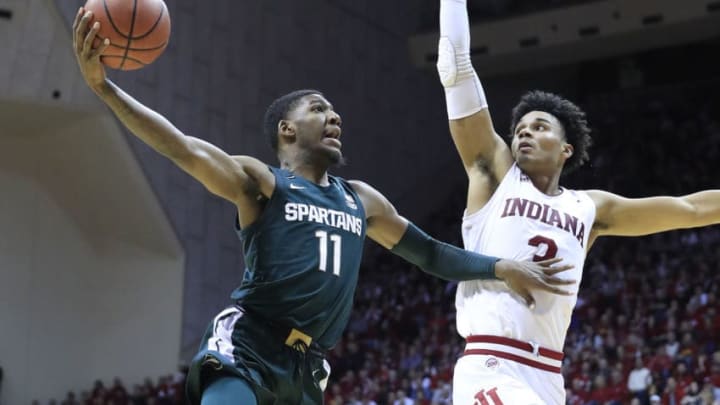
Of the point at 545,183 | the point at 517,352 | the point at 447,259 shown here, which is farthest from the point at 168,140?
the point at 545,183

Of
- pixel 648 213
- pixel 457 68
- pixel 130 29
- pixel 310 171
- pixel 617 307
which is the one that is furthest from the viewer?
pixel 617 307

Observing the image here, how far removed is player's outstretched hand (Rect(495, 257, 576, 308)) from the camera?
194 inches

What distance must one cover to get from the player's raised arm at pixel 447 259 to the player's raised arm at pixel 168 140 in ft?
2.30

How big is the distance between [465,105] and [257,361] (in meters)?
1.61

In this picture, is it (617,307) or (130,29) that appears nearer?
(130,29)

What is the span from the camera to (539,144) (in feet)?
17.6

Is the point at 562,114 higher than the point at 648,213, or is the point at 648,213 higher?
the point at 562,114

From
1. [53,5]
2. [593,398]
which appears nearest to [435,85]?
[53,5]

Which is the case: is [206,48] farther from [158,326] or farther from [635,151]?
[635,151]

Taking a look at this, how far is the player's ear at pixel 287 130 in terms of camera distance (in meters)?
5.11

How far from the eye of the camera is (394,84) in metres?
25.4

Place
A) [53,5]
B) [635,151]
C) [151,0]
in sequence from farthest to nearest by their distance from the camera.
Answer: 1. [635,151]
2. [53,5]
3. [151,0]

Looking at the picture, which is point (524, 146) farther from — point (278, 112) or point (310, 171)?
point (278, 112)

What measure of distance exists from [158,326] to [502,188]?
16.0m
